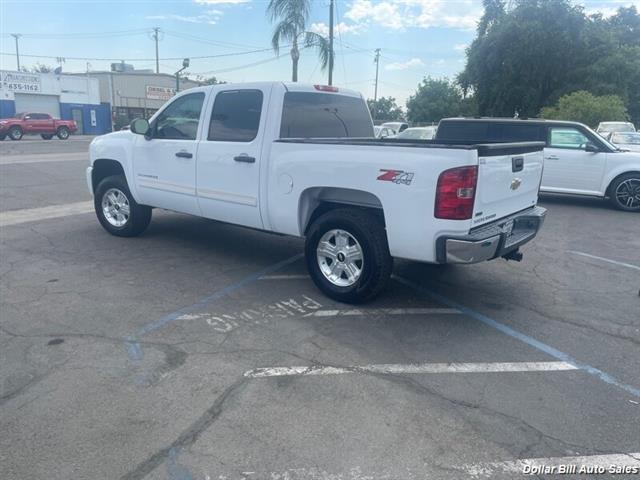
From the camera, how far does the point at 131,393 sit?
11.1 ft

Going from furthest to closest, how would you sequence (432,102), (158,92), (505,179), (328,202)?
1. (432,102)
2. (158,92)
3. (328,202)
4. (505,179)

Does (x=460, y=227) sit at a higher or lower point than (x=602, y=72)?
lower

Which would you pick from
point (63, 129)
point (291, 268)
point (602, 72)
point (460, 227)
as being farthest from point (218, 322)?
point (602, 72)

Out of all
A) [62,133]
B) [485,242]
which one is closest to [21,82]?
[62,133]

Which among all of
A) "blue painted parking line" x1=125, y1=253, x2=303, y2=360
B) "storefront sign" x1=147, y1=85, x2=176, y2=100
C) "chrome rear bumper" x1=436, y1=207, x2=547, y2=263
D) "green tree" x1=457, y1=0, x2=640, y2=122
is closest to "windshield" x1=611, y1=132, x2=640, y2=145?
"chrome rear bumper" x1=436, y1=207, x2=547, y2=263

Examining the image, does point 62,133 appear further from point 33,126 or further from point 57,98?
point 57,98

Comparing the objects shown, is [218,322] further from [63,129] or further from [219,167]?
[63,129]

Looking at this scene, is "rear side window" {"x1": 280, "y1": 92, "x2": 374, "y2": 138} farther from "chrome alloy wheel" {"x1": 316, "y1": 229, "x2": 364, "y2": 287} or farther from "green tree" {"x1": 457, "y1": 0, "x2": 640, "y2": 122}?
"green tree" {"x1": 457, "y1": 0, "x2": 640, "y2": 122}

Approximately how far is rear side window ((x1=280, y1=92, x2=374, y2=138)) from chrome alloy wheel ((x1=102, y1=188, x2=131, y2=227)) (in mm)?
2893

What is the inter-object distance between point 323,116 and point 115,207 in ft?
11.0

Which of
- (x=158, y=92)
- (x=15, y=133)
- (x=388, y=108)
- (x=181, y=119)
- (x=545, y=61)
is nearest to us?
(x=181, y=119)

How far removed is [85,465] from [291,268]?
368 centimetres

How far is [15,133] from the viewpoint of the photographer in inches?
1325

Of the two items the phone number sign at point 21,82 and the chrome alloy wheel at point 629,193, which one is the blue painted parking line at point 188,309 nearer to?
the chrome alloy wheel at point 629,193
